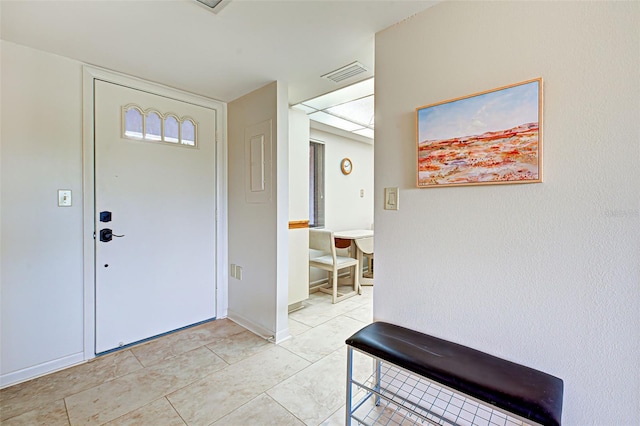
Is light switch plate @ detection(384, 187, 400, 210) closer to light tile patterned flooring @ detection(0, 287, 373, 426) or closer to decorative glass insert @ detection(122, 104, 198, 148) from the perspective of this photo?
light tile patterned flooring @ detection(0, 287, 373, 426)

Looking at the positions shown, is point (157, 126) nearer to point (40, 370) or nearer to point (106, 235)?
point (106, 235)

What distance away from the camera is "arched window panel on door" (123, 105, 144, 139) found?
2.27m

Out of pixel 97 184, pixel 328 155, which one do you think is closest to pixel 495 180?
pixel 97 184

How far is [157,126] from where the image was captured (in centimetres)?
244

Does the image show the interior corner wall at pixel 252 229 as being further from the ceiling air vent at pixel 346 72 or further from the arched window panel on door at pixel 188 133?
the ceiling air vent at pixel 346 72

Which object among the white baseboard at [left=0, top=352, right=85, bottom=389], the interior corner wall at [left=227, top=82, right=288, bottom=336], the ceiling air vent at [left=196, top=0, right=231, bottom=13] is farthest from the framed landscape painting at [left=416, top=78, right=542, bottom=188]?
the white baseboard at [left=0, top=352, right=85, bottom=389]

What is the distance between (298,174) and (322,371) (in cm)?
190

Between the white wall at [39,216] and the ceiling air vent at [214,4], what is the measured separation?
1.32 meters

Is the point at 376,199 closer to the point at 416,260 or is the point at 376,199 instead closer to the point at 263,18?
the point at 416,260

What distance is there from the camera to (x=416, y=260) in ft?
5.03

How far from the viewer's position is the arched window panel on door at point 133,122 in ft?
7.43

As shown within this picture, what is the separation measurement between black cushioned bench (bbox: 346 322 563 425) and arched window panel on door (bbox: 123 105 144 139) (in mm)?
2334

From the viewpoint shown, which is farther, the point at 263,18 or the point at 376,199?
the point at 376,199

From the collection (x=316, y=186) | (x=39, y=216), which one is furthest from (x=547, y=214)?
(x=316, y=186)
